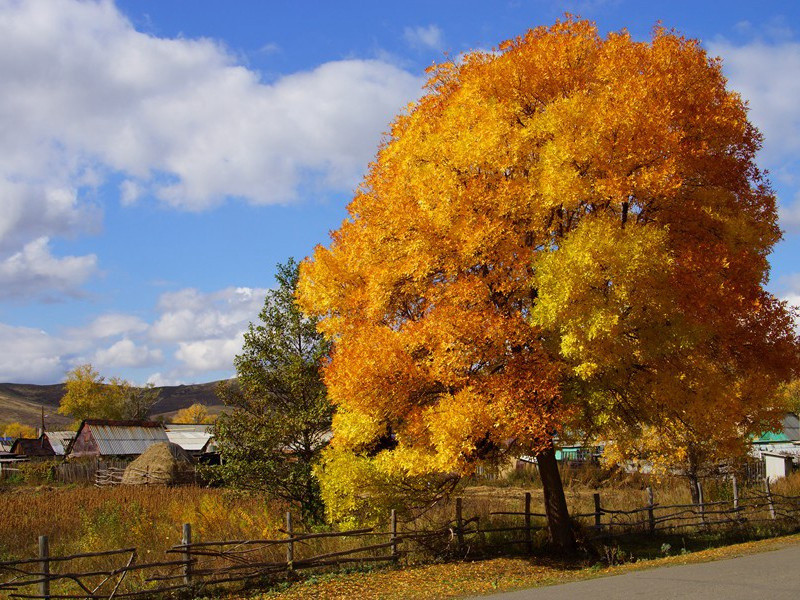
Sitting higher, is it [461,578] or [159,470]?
[159,470]

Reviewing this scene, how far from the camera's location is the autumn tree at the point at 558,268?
14117 millimetres

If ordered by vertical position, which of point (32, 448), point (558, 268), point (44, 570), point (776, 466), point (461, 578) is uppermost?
point (558, 268)

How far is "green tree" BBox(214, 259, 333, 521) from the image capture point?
→ 66.4ft

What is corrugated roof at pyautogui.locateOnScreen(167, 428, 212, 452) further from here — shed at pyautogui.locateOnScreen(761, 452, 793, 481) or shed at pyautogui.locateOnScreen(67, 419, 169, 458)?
shed at pyautogui.locateOnScreen(761, 452, 793, 481)

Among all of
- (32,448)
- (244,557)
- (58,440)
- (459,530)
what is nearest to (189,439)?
(32,448)

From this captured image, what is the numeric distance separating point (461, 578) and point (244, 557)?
4911mm

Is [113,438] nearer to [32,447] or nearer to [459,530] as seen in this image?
[32,447]

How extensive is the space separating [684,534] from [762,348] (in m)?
9.68

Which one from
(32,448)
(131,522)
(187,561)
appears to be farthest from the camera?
(32,448)

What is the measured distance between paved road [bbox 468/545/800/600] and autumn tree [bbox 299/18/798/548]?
9.04 ft

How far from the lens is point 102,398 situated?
110 metres

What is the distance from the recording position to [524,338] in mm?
14789

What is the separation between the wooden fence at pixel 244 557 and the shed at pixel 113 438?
134ft

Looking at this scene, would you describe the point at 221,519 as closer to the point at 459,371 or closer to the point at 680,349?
the point at 459,371
